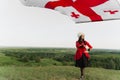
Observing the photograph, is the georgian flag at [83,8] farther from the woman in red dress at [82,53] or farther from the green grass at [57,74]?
the green grass at [57,74]

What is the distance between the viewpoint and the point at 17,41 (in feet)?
16.4

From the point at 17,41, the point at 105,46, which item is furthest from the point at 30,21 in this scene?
the point at 105,46

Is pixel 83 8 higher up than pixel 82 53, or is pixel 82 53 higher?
pixel 83 8

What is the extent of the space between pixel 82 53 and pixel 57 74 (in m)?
0.24

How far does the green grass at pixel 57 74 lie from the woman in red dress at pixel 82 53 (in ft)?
0.13

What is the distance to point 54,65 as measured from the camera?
495 cm

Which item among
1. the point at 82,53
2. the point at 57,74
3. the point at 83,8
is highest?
the point at 83,8

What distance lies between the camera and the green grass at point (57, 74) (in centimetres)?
490

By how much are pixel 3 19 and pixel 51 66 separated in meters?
0.48

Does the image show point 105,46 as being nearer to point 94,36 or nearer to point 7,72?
point 94,36

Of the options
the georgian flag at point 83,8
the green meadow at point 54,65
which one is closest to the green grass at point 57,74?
the green meadow at point 54,65

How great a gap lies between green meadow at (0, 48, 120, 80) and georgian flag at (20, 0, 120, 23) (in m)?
0.23

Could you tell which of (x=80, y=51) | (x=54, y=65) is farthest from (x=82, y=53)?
(x=54, y=65)

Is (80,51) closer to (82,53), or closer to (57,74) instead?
(82,53)
